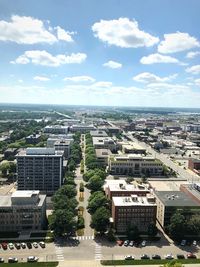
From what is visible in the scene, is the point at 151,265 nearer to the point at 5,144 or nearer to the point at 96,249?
the point at 96,249

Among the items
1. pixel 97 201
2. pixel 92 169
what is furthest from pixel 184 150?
pixel 97 201

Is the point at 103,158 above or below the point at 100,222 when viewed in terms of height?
above

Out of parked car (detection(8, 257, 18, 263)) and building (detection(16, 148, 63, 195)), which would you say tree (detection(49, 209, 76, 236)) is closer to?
parked car (detection(8, 257, 18, 263))

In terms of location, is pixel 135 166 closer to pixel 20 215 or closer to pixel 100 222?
pixel 100 222

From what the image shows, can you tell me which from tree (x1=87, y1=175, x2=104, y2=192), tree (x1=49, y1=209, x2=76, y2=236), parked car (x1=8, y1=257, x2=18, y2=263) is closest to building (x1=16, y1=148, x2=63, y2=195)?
tree (x1=87, y1=175, x2=104, y2=192)

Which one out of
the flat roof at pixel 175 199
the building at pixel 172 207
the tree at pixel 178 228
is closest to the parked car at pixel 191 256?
the tree at pixel 178 228

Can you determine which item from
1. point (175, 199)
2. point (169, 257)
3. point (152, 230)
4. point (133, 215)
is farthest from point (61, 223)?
point (175, 199)
